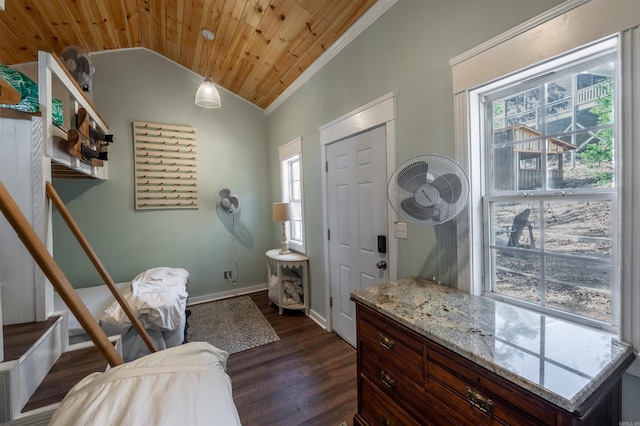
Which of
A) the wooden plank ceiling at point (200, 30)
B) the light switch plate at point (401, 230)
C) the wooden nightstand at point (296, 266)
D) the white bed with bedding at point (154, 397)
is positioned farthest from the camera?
the wooden nightstand at point (296, 266)

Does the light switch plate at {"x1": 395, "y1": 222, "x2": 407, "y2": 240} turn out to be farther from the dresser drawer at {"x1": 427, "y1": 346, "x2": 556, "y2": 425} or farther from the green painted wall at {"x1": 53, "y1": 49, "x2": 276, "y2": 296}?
the green painted wall at {"x1": 53, "y1": 49, "x2": 276, "y2": 296}

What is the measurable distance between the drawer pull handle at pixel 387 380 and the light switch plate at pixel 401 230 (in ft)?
2.97

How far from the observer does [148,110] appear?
137 inches

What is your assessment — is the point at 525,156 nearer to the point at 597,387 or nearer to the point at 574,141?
the point at 574,141

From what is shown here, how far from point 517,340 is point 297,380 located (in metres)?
1.65

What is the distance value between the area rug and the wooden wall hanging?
148 cm

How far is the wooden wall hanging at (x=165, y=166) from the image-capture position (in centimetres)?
342

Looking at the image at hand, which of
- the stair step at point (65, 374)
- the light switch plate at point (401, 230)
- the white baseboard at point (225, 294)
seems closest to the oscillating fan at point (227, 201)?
the white baseboard at point (225, 294)

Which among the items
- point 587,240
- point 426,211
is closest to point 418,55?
point 426,211

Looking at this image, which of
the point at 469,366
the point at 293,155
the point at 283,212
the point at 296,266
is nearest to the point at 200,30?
the point at 293,155

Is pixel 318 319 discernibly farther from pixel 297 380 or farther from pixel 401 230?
Answer: pixel 401 230

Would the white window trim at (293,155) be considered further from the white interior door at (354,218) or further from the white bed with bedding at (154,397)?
the white bed with bedding at (154,397)

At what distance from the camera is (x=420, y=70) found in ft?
5.65

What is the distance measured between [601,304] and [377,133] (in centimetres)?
163
